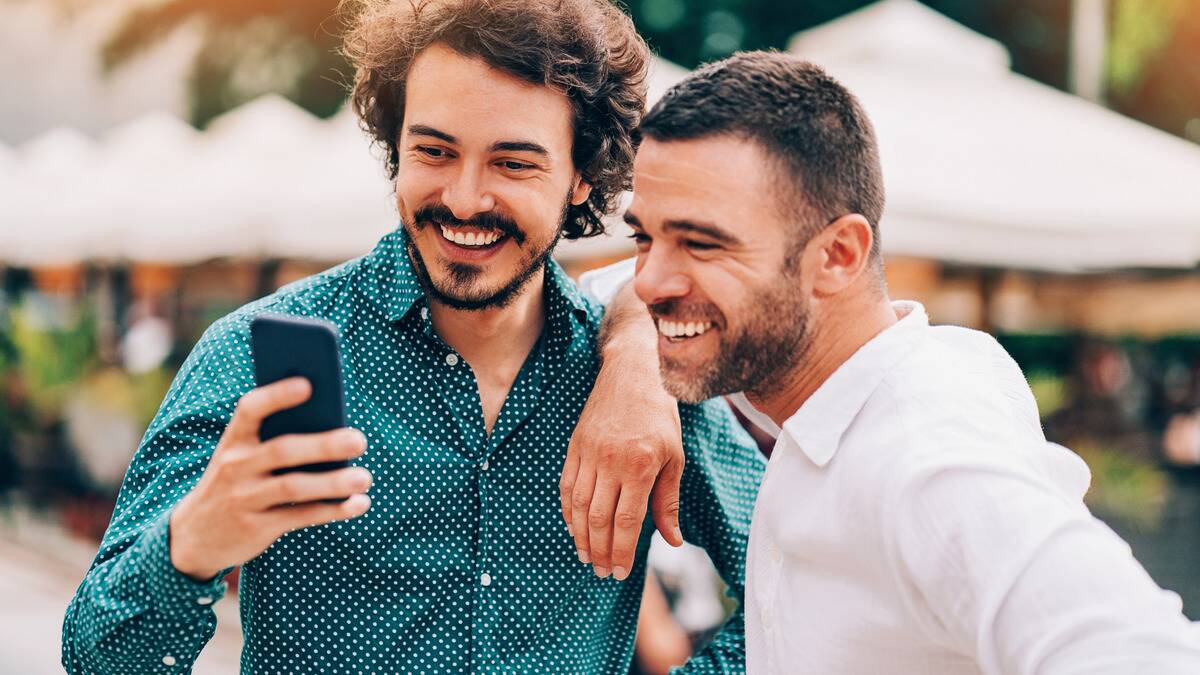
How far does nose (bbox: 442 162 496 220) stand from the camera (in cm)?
197

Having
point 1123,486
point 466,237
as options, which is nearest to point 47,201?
point 1123,486

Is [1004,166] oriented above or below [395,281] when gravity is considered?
below

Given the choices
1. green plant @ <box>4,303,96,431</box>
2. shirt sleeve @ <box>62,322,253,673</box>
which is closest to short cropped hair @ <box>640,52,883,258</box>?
shirt sleeve @ <box>62,322,253,673</box>

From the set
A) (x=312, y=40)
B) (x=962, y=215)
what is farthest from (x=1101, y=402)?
(x=312, y=40)

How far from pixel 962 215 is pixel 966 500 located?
13.5 ft

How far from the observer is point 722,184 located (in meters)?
1.56

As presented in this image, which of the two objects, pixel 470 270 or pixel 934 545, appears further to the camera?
pixel 470 270

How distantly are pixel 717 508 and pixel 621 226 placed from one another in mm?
2730

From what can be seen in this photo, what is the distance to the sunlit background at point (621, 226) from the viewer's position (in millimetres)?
5312

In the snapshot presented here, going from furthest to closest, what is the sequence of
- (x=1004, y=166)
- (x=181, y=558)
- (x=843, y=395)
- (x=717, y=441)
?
(x=1004, y=166) → (x=717, y=441) → (x=843, y=395) → (x=181, y=558)

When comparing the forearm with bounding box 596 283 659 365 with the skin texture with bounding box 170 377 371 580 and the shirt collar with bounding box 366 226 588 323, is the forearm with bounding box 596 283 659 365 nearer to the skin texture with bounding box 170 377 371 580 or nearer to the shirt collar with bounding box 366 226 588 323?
the shirt collar with bounding box 366 226 588 323

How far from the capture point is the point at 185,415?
173cm

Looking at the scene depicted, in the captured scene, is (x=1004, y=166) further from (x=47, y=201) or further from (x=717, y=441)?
(x=47, y=201)

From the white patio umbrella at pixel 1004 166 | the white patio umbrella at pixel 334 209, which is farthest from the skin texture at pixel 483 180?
the white patio umbrella at pixel 334 209
